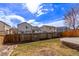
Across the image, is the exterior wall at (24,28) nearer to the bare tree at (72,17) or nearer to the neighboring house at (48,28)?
the neighboring house at (48,28)

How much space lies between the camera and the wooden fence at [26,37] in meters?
Answer: 2.12

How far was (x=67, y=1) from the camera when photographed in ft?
6.93

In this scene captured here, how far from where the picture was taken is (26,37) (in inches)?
84.4

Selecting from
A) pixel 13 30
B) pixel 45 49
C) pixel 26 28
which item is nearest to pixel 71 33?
pixel 45 49

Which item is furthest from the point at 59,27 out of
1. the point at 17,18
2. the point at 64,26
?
the point at 17,18

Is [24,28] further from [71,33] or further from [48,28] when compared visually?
[71,33]

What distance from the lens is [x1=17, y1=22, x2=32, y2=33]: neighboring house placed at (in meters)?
2.10

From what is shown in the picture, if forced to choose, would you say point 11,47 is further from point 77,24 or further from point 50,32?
point 77,24

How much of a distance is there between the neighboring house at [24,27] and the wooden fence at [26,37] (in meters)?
0.04

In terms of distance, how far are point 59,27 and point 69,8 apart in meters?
0.20

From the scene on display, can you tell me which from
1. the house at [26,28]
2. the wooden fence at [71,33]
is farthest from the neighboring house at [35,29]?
the wooden fence at [71,33]

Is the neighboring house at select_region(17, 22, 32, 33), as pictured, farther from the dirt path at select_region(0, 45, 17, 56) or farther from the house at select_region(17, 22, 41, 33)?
the dirt path at select_region(0, 45, 17, 56)

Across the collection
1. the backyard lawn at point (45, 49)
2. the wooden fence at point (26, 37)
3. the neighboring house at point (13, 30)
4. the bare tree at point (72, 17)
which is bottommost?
the backyard lawn at point (45, 49)

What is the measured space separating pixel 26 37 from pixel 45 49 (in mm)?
217
